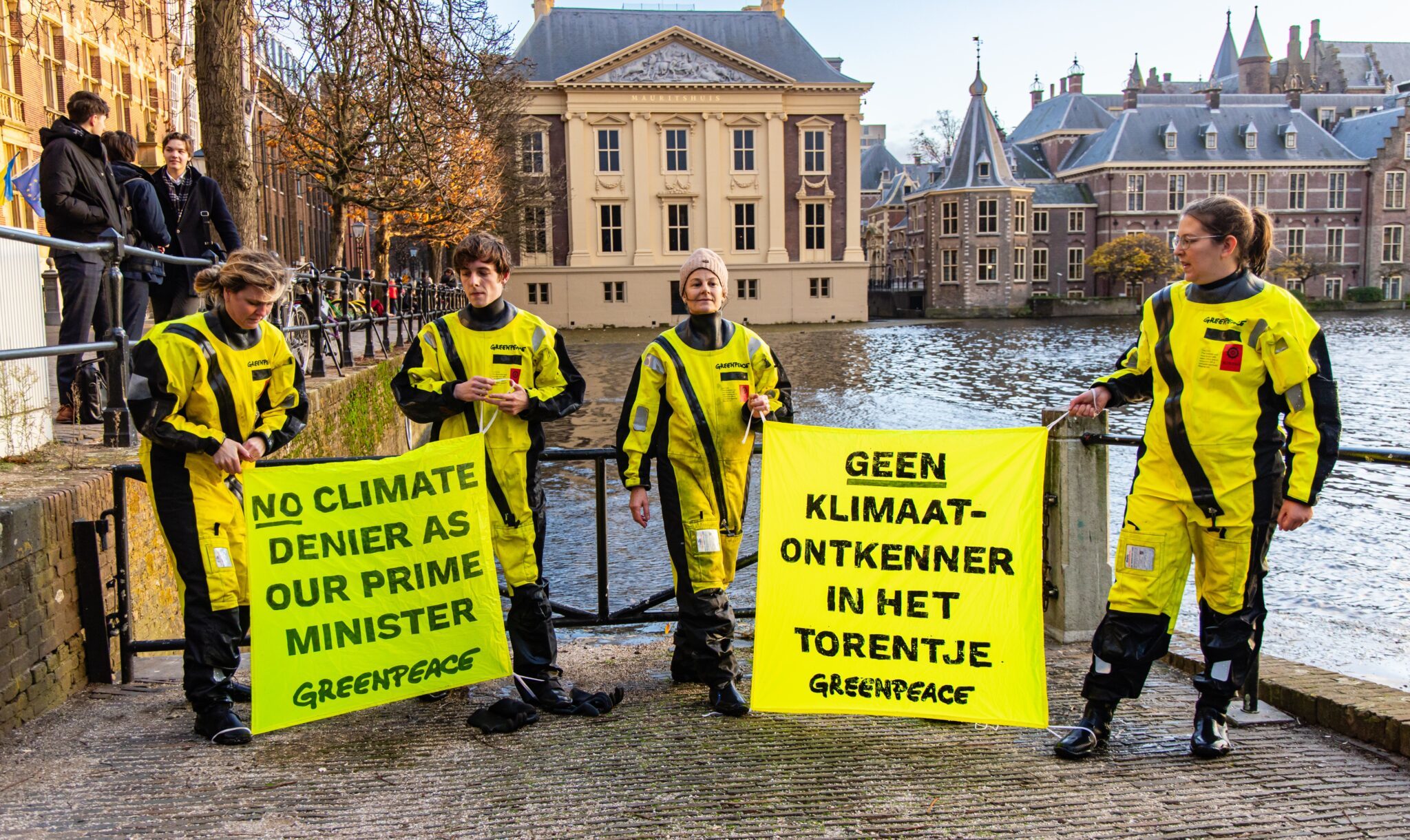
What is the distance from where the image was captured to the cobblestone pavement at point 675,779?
349 centimetres

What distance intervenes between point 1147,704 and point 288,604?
11.4ft

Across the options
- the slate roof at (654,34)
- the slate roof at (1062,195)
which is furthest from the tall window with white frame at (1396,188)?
the slate roof at (654,34)

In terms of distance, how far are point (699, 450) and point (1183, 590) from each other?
194 cm

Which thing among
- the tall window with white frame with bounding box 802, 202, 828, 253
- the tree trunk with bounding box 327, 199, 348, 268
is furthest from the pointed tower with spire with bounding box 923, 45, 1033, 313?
the tree trunk with bounding box 327, 199, 348, 268

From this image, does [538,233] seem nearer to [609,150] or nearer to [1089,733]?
[609,150]

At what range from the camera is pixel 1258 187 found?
71812 mm

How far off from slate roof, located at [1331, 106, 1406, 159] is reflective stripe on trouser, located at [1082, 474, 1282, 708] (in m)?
81.8

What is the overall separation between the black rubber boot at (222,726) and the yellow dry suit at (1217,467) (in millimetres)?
3194

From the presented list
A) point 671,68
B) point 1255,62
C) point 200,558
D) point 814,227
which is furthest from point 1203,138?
point 200,558

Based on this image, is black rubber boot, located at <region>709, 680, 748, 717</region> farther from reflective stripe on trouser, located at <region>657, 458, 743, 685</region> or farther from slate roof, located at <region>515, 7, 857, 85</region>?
slate roof, located at <region>515, 7, 857, 85</region>

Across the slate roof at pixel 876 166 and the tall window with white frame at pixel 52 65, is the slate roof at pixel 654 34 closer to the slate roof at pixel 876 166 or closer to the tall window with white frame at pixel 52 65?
the tall window with white frame at pixel 52 65

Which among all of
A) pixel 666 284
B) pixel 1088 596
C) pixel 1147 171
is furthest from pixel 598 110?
pixel 1088 596

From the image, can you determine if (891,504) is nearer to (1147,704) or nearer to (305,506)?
(1147,704)

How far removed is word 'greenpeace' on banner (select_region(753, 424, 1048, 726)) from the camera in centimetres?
421
